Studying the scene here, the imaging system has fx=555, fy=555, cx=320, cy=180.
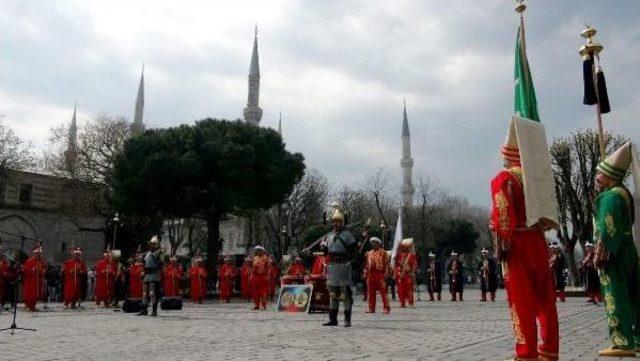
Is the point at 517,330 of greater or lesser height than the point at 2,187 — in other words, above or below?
below

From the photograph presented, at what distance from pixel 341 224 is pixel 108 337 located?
488cm

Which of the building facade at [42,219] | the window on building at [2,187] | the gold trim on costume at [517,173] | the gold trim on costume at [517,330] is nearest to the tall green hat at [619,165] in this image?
the gold trim on costume at [517,173]

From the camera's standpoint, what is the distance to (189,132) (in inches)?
1291

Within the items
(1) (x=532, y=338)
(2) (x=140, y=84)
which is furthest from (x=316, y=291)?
(2) (x=140, y=84)

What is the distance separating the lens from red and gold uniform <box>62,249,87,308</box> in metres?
20.7

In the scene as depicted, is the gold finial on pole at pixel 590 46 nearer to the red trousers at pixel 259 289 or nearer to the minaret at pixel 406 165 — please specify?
the red trousers at pixel 259 289

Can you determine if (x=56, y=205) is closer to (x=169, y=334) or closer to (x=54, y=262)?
(x=54, y=262)

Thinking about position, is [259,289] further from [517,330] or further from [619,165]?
[517,330]

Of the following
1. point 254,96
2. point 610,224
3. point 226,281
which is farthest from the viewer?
point 254,96

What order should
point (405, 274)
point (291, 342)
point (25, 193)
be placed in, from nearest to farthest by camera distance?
point (291, 342)
point (405, 274)
point (25, 193)

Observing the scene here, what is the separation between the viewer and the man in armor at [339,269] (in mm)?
11011

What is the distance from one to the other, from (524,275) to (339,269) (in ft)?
19.9

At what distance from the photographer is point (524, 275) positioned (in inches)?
212

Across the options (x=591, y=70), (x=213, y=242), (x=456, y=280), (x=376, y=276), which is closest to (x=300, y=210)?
(x=213, y=242)
